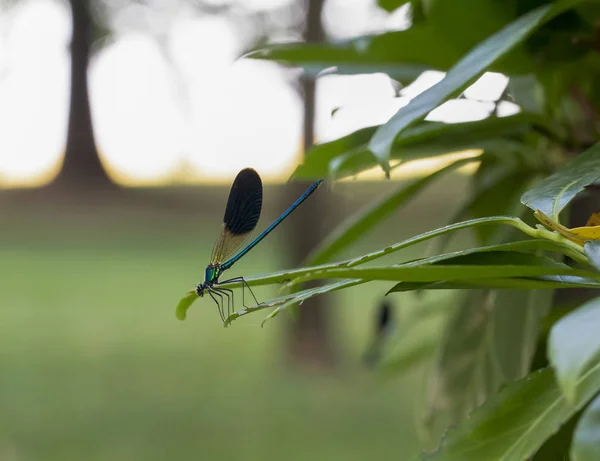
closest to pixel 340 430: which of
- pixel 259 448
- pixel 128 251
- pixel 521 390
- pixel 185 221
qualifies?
pixel 259 448

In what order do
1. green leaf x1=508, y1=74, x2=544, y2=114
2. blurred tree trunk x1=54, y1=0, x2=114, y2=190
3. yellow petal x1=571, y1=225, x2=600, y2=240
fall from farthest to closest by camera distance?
blurred tree trunk x1=54, y1=0, x2=114, y2=190, green leaf x1=508, y1=74, x2=544, y2=114, yellow petal x1=571, y1=225, x2=600, y2=240

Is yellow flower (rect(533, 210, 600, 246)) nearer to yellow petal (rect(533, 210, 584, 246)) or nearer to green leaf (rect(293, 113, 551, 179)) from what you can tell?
yellow petal (rect(533, 210, 584, 246))

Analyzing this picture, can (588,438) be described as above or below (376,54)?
below

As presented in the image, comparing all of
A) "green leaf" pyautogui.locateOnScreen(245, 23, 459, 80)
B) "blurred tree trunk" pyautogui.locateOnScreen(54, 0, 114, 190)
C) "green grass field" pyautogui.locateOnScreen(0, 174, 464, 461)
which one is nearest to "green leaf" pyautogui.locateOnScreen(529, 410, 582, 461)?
"green leaf" pyautogui.locateOnScreen(245, 23, 459, 80)

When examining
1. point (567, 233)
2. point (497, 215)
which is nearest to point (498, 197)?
point (497, 215)

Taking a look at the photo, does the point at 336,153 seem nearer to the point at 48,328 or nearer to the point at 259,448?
the point at 259,448

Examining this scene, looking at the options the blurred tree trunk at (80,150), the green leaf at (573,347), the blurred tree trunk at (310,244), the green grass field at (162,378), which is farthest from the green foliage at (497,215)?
the blurred tree trunk at (80,150)

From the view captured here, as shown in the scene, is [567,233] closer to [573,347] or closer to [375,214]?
[573,347]
